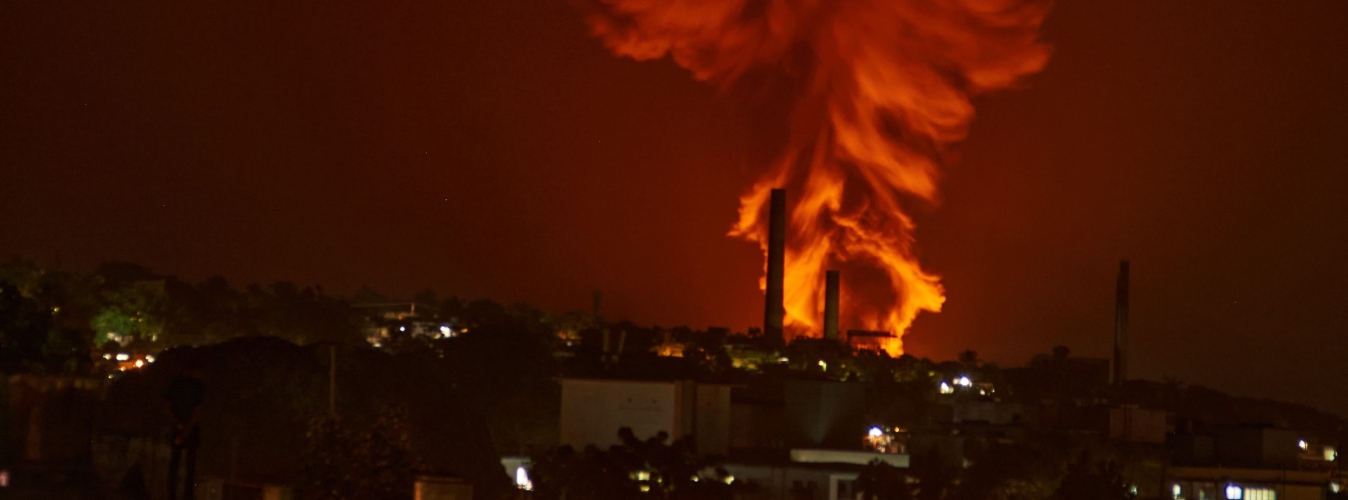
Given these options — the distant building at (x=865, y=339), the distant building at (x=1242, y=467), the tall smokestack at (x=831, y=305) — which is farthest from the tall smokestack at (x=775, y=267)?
the distant building at (x=1242, y=467)

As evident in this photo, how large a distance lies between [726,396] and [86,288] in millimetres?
24808

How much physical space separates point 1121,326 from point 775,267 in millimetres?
15753

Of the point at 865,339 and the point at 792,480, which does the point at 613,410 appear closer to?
the point at 792,480

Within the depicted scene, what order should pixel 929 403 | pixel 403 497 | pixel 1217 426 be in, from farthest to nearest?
pixel 929 403, pixel 1217 426, pixel 403 497

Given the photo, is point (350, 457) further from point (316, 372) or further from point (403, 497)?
point (316, 372)

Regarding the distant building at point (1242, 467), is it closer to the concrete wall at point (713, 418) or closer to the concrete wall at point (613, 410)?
the concrete wall at point (713, 418)

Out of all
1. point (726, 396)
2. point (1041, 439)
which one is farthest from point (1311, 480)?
point (726, 396)

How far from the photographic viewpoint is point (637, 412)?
3406 centimetres

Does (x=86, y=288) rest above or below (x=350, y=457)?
above

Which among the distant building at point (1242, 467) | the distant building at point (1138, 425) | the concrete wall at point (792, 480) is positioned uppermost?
the distant building at point (1138, 425)

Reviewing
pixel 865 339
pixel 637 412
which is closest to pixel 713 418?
pixel 637 412

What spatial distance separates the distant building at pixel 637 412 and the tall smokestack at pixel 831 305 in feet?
101

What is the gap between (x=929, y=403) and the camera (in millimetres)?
55000

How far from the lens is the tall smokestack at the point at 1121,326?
6806 cm
